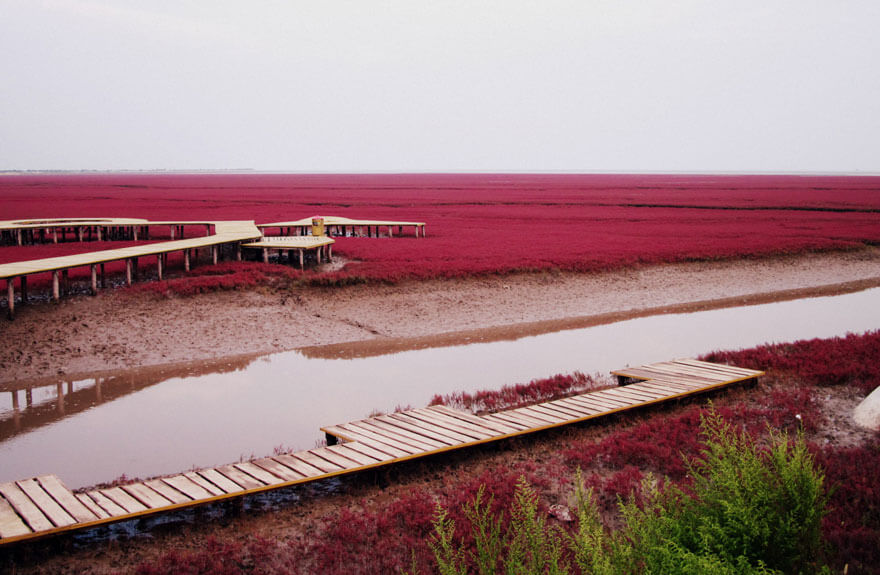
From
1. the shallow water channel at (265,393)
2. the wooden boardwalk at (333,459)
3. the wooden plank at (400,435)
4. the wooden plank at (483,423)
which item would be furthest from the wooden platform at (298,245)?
the wooden boardwalk at (333,459)

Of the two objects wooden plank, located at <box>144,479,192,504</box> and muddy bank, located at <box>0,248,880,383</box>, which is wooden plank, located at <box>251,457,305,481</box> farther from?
muddy bank, located at <box>0,248,880,383</box>

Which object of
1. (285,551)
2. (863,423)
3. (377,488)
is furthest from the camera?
(863,423)

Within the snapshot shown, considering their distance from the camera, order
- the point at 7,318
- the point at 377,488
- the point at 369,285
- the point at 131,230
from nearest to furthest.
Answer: the point at 377,488
the point at 7,318
the point at 369,285
the point at 131,230

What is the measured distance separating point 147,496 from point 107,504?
0.37 meters

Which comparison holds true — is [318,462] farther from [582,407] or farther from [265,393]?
[265,393]

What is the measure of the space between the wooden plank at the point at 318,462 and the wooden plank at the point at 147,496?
1599mm

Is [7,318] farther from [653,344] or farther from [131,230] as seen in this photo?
[131,230]

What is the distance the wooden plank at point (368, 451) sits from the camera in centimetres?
802

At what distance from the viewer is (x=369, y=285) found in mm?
19828

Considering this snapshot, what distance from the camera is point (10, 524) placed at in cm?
638

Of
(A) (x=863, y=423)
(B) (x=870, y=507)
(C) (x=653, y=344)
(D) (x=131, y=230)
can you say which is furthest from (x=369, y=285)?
(D) (x=131, y=230)

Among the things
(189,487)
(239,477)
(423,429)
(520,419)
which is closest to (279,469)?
(239,477)

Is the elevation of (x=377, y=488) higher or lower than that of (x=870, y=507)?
lower

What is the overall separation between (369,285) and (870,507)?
14752 mm
